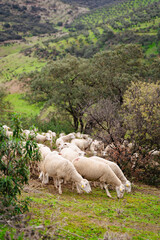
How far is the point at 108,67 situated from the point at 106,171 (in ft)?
57.8

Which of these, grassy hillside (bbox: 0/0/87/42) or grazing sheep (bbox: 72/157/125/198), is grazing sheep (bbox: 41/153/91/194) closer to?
grazing sheep (bbox: 72/157/125/198)

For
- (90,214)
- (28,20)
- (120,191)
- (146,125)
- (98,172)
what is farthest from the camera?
(28,20)

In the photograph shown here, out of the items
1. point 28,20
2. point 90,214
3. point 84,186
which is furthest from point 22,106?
point 28,20

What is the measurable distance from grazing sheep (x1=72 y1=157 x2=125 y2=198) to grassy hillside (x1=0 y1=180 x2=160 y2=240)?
2.02 ft

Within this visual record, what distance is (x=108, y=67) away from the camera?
24469mm

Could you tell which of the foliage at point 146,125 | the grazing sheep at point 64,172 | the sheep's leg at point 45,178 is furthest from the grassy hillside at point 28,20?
the grazing sheep at point 64,172

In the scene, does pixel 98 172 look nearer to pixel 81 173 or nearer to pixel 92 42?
pixel 81 173

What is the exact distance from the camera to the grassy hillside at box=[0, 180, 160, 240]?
214 inches

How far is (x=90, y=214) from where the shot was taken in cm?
700

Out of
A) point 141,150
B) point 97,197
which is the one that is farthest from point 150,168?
point 97,197

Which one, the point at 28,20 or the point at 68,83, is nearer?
the point at 68,83

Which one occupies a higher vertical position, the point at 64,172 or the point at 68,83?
the point at 68,83

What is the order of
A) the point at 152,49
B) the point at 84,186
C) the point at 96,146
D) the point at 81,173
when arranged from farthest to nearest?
the point at 152,49 → the point at 96,146 → the point at 81,173 → the point at 84,186

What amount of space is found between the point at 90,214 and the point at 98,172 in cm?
282
